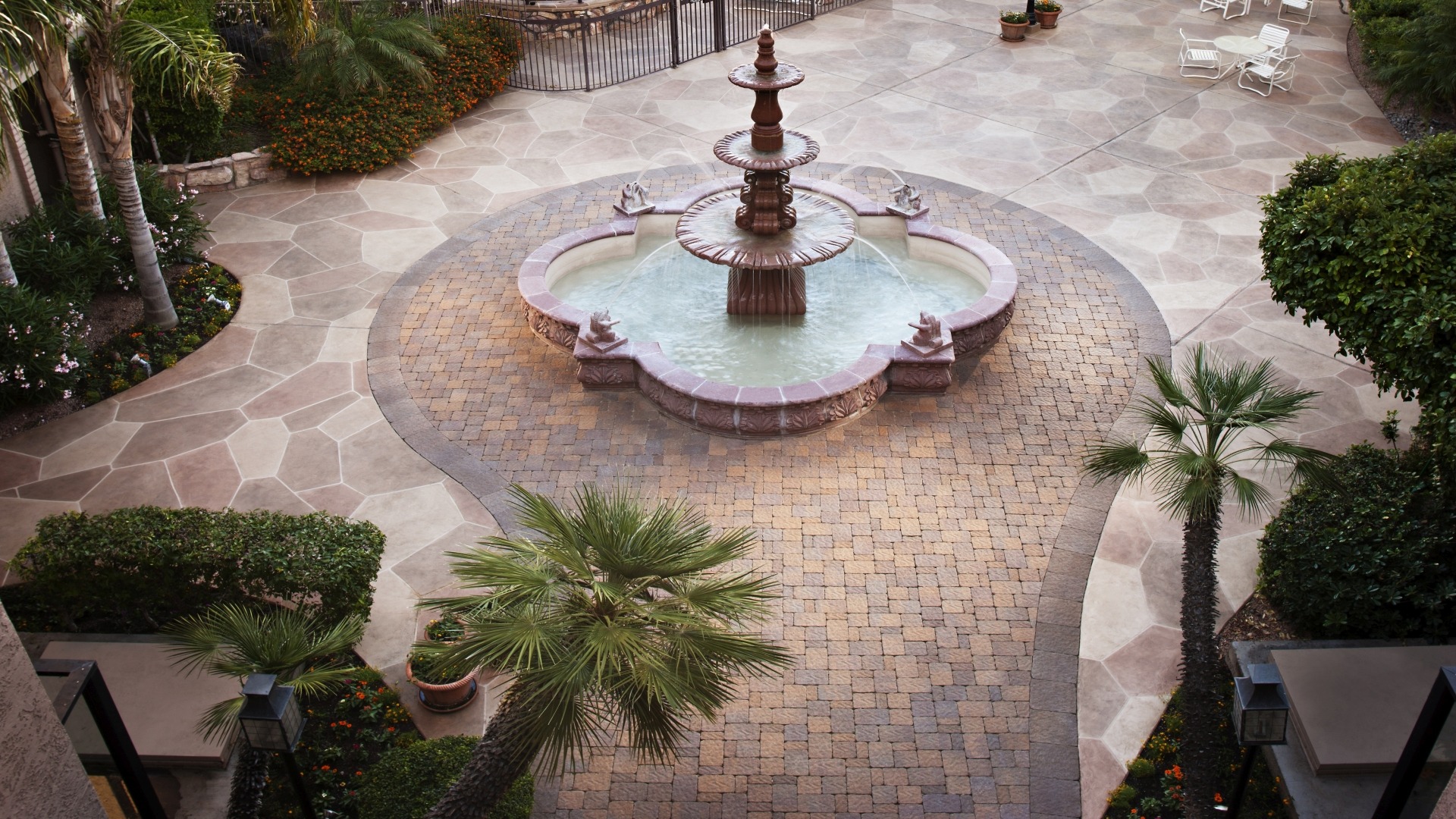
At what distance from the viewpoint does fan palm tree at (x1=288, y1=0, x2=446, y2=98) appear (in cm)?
1567

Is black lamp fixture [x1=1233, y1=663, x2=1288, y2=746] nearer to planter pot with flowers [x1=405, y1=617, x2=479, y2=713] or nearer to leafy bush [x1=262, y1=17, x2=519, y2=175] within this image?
planter pot with flowers [x1=405, y1=617, x2=479, y2=713]

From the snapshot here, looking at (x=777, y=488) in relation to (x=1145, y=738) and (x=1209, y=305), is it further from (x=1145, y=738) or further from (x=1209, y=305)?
(x=1209, y=305)

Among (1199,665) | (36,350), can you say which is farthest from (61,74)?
(1199,665)

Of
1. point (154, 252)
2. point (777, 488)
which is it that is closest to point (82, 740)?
point (777, 488)

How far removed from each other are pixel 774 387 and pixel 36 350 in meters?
7.05

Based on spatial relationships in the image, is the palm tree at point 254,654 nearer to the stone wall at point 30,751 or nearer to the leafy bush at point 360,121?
the stone wall at point 30,751

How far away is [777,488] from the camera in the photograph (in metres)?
10.8

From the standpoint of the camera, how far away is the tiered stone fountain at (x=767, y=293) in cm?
1154

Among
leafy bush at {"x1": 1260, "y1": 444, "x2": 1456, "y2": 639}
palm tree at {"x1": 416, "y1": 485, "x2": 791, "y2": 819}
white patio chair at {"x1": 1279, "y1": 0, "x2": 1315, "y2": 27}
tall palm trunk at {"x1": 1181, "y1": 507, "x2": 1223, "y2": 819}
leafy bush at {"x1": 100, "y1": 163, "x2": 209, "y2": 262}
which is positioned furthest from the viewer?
white patio chair at {"x1": 1279, "y1": 0, "x2": 1315, "y2": 27}

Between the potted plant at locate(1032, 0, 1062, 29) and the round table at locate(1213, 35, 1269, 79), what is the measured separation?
114 inches

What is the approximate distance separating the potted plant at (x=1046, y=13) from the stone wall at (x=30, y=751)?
2055cm

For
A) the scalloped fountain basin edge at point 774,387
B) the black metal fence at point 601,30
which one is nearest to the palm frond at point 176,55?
the scalloped fountain basin edge at point 774,387

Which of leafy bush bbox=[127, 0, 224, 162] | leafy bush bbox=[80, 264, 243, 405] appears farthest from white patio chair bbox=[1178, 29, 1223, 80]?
leafy bush bbox=[80, 264, 243, 405]

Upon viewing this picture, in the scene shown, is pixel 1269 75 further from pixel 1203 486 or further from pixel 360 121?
pixel 1203 486
